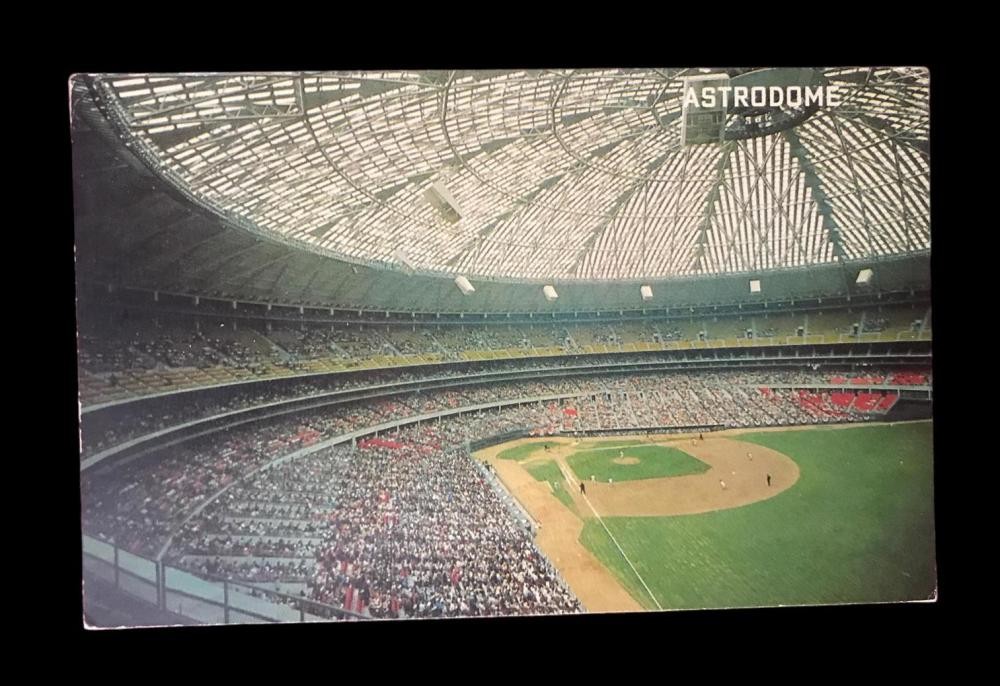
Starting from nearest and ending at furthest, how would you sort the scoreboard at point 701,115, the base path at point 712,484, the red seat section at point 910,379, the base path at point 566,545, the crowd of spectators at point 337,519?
1. the crowd of spectators at point 337,519
2. the scoreboard at point 701,115
3. the base path at point 566,545
4. the base path at point 712,484
5. the red seat section at point 910,379

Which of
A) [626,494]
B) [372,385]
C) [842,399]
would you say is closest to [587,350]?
[626,494]

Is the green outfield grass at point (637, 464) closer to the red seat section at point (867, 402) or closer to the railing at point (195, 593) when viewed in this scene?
the red seat section at point (867, 402)

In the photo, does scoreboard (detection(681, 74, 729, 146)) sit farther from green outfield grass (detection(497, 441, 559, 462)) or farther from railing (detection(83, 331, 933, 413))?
green outfield grass (detection(497, 441, 559, 462))

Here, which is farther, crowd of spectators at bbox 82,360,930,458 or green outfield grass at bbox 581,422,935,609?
green outfield grass at bbox 581,422,935,609

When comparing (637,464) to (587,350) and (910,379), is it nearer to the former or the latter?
(587,350)

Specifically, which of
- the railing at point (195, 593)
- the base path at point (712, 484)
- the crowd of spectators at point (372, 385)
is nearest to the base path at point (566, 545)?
the base path at point (712, 484)

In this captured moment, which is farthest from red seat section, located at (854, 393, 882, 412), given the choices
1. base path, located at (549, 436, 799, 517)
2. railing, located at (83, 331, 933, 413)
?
base path, located at (549, 436, 799, 517)
